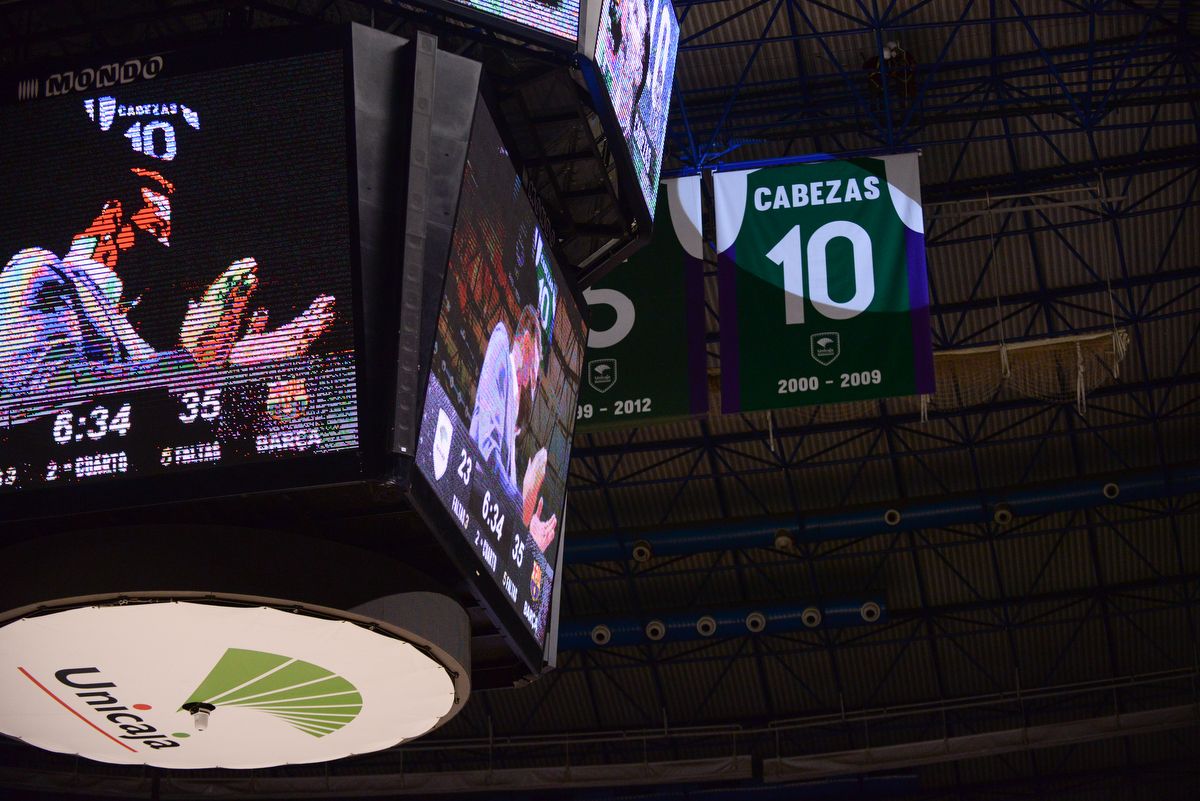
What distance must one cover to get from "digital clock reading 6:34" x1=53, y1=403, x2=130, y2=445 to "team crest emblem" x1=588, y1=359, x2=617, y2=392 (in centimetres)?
753

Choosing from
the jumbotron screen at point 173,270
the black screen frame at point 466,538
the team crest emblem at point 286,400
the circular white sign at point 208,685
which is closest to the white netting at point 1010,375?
the black screen frame at point 466,538

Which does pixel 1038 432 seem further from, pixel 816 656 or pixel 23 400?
pixel 23 400

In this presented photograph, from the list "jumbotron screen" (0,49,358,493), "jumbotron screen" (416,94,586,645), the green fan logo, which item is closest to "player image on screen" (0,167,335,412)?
"jumbotron screen" (0,49,358,493)

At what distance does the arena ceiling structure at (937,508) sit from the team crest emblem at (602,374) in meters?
5.61

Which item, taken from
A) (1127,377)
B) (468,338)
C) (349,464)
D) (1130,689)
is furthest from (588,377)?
(1130,689)

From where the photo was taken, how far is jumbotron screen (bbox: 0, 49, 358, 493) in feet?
35.7

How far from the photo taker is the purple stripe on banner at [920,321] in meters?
17.2

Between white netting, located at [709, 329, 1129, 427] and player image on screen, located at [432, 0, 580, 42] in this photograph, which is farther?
white netting, located at [709, 329, 1129, 427]

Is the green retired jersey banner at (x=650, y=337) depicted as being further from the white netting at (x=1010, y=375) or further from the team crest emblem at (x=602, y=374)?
the white netting at (x=1010, y=375)

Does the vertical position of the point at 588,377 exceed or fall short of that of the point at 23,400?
it exceeds it

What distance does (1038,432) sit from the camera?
29.7 metres

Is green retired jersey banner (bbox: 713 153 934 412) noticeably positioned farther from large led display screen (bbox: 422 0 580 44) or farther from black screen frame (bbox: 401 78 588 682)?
large led display screen (bbox: 422 0 580 44)

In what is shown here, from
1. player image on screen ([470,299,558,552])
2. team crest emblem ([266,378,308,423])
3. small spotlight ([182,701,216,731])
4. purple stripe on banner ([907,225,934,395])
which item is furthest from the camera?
purple stripe on banner ([907,225,934,395])

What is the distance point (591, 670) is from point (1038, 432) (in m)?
10.3
